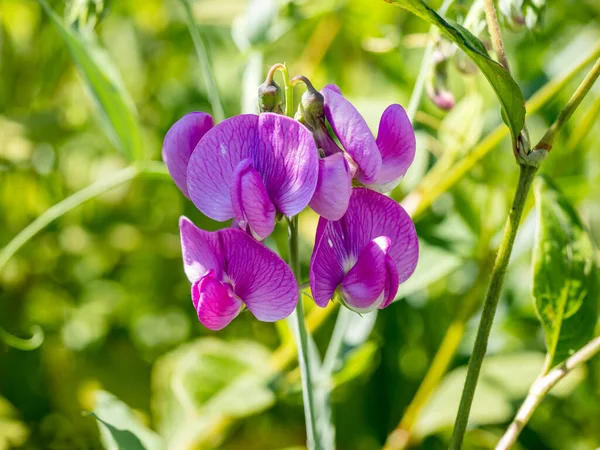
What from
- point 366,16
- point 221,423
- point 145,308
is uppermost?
point 366,16

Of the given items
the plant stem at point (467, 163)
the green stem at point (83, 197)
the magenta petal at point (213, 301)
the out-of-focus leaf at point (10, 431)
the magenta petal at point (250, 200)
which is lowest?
the magenta petal at point (213, 301)

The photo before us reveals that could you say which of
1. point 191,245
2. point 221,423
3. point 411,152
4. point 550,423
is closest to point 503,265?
point 411,152

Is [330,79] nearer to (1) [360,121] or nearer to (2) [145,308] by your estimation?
(2) [145,308]

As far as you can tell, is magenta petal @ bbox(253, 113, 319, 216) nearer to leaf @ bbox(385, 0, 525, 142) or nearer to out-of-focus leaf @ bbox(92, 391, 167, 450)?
leaf @ bbox(385, 0, 525, 142)

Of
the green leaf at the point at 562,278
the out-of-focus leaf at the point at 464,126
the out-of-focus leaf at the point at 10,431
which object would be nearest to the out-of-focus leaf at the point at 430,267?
the out-of-focus leaf at the point at 464,126

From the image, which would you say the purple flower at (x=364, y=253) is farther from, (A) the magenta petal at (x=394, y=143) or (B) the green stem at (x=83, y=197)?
(B) the green stem at (x=83, y=197)

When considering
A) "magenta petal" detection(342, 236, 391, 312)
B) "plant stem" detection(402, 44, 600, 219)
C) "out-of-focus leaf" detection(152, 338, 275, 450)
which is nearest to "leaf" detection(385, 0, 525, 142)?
"magenta petal" detection(342, 236, 391, 312)

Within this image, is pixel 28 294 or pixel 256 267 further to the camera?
pixel 28 294
